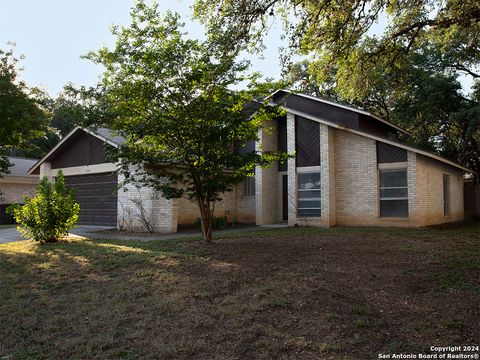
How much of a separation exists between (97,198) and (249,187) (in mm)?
6998

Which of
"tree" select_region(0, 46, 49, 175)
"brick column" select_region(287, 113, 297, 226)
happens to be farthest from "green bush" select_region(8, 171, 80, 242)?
"brick column" select_region(287, 113, 297, 226)

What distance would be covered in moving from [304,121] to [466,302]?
41.3ft

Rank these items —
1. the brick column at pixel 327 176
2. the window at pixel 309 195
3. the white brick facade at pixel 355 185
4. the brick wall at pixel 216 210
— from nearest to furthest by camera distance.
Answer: the white brick facade at pixel 355 185 < the brick wall at pixel 216 210 < the brick column at pixel 327 176 < the window at pixel 309 195

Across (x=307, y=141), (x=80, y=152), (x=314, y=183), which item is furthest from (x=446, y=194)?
(x=80, y=152)

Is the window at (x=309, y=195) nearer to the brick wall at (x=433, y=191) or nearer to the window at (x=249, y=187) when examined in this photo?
the window at (x=249, y=187)

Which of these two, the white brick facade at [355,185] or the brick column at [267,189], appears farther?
the brick column at [267,189]

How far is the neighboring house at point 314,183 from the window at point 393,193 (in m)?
0.04

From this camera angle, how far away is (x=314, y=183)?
54.6ft

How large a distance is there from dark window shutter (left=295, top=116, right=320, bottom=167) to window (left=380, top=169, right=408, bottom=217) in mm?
2758

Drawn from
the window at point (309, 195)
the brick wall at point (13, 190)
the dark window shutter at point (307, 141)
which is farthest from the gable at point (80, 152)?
the window at point (309, 195)

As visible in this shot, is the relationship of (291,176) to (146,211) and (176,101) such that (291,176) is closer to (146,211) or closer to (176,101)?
(146,211)

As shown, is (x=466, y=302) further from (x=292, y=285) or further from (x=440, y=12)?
(x=440, y=12)

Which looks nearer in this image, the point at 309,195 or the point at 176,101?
the point at 176,101

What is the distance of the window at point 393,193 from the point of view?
15.0 m
